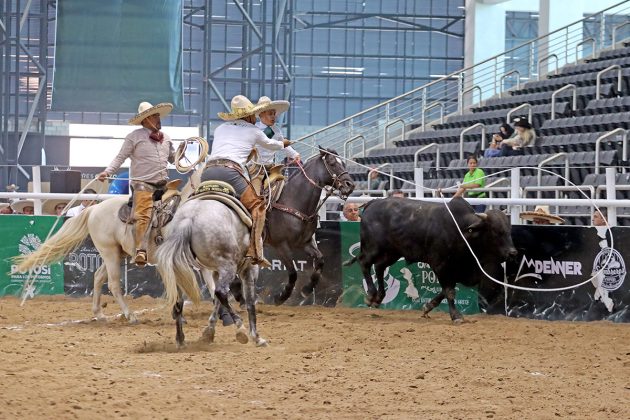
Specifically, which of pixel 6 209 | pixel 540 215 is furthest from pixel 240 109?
pixel 6 209

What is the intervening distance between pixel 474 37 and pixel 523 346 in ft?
85.7

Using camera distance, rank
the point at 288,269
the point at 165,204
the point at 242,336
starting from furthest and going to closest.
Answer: the point at 288,269, the point at 165,204, the point at 242,336

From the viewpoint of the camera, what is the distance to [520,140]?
20.3 metres

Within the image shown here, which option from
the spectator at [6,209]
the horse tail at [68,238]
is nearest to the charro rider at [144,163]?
the horse tail at [68,238]

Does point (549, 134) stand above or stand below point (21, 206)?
above

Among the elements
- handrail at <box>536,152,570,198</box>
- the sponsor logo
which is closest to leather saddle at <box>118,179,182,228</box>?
the sponsor logo

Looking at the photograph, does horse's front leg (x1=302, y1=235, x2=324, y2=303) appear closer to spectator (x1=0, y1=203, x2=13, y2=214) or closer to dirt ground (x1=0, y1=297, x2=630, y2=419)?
dirt ground (x1=0, y1=297, x2=630, y2=419)

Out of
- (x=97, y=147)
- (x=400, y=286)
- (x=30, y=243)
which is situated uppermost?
(x=97, y=147)

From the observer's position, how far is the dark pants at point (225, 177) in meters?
10.2

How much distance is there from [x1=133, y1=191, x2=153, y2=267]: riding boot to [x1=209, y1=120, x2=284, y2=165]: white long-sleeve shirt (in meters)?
1.46

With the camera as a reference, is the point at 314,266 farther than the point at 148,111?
Yes

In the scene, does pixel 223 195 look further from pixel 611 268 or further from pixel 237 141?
pixel 611 268

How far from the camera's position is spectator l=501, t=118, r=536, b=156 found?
20250mm

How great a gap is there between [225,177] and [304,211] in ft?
9.98
